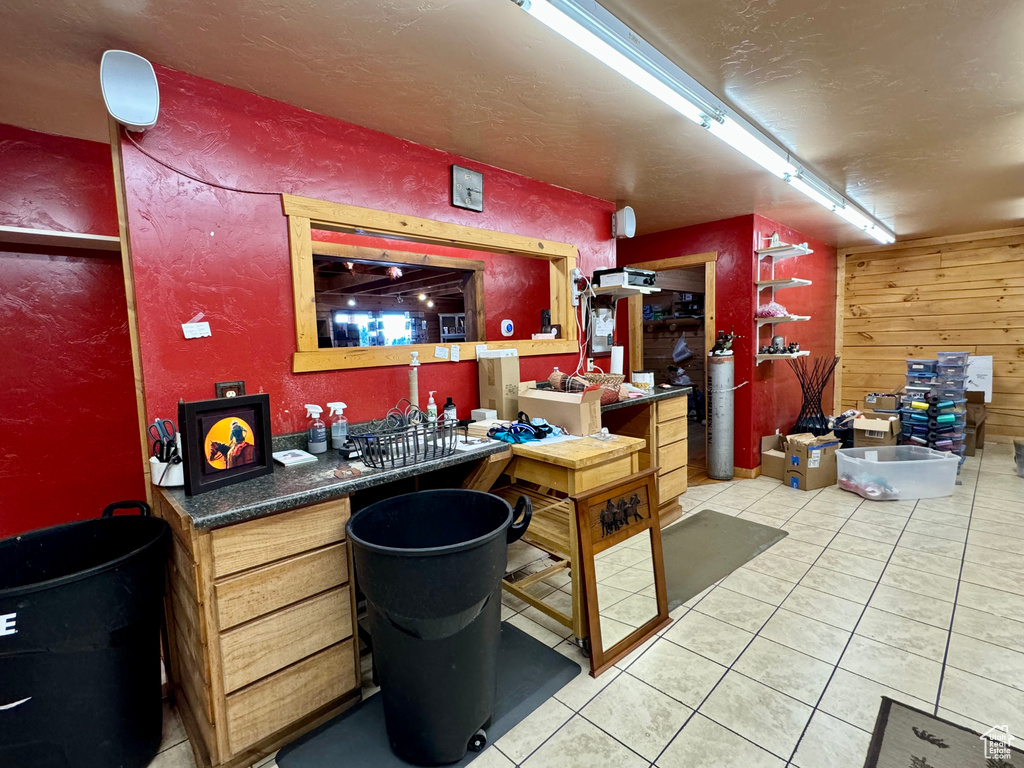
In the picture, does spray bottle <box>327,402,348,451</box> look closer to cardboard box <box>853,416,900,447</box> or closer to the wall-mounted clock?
the wall-mounted clock

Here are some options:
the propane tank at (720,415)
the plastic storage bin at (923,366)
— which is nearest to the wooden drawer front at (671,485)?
the propane tank at (720,415)

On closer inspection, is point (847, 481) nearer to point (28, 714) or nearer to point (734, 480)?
point (734, 480)

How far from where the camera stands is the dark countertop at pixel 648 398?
2900 mm

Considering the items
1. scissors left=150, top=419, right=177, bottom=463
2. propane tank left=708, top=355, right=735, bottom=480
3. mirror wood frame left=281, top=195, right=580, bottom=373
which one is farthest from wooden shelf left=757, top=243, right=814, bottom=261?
scissors left=150, top=419, right=177, bottom=463

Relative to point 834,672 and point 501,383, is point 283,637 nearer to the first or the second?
point 501,383

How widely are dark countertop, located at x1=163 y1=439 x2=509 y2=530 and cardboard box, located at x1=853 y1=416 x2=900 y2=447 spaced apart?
13.9ft

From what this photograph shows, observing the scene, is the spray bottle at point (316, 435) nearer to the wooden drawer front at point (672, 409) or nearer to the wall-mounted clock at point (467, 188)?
the wall-mounted clock at point (467, 188)

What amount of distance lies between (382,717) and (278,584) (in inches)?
25.6

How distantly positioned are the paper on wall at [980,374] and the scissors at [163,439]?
744cm

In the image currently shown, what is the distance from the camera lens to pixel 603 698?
1750 millimetres

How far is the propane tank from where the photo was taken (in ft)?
14.1

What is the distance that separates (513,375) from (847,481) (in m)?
3.18

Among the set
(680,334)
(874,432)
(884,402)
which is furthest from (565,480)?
(680,334)

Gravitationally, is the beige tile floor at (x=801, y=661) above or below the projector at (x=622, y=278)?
below
